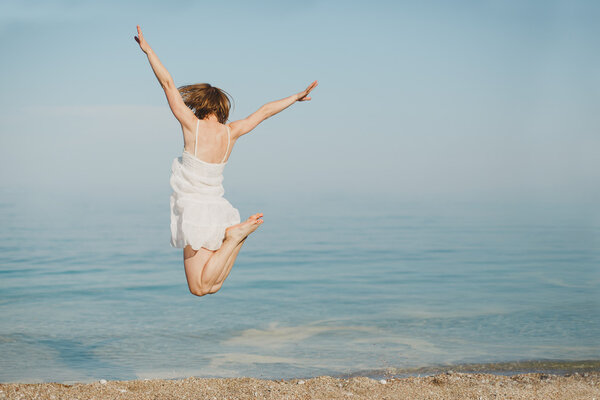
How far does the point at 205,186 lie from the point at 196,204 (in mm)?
183

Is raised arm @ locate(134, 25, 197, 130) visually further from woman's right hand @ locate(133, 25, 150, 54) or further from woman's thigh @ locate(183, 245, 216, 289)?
woman's thigh @ locate(183, 245, 216, 289)

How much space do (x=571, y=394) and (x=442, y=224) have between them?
2963 cm

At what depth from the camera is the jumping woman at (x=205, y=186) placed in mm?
5715

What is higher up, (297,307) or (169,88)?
(169,88)

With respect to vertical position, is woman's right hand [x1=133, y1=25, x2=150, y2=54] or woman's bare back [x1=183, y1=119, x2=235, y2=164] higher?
woman's right hand [x1=133, y1=25, x2=150, y2=54]

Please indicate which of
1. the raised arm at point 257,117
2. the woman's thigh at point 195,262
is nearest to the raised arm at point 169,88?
the raised arm at point 257,117

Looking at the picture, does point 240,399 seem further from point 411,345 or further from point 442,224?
point 442,224

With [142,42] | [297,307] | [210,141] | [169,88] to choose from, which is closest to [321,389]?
[210,141]

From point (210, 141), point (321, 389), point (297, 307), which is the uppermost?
point (210, 141)

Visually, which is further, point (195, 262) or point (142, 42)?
point (195, 262)

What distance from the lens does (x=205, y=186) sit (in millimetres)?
5852

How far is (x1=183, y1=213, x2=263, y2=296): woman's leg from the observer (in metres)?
5.84

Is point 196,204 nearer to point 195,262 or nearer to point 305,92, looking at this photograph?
point 195,262

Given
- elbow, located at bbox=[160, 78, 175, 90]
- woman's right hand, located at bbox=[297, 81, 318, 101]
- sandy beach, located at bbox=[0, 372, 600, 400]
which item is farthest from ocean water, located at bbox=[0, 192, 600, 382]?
elbow, located at bbox=[160, 78, 175, 90]
